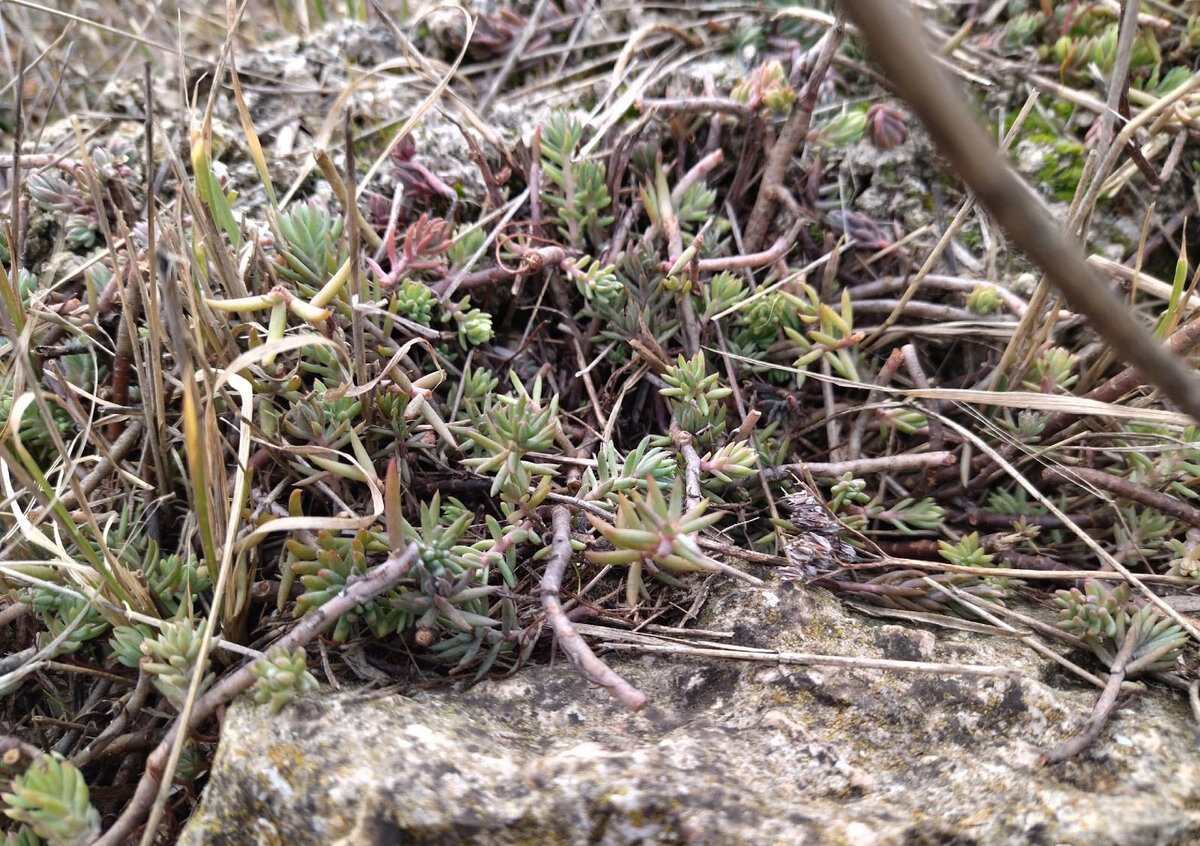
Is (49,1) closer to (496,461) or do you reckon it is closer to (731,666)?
(496,461)

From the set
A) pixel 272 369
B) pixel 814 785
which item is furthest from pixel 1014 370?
pixel 272 369

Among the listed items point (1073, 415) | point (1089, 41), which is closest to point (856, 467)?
point (1073, 415)

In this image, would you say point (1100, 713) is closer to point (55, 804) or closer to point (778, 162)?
point (778, 162)

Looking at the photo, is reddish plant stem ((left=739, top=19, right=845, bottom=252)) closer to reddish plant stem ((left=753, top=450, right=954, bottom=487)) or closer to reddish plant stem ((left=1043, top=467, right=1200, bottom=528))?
reddish plant stem ((left=753, top=450, right=954, bottom=487))

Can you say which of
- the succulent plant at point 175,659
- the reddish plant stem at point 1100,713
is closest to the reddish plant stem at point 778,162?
the reddish plant stem at point 1100,713

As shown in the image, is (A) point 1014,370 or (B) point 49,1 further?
(B) point 49,1

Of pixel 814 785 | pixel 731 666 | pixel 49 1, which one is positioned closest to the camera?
pixel 814 785
